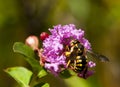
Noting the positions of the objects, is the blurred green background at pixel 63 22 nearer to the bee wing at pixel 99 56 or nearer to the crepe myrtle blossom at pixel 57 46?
the bee wing at pixel 99 56

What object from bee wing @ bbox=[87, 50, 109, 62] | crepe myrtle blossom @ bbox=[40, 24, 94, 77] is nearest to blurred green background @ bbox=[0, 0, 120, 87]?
bee wing @ bbox=[87, 50, 109, 62]

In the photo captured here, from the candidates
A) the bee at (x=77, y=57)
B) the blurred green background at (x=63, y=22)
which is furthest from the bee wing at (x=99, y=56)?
the blurred green background at (x=63, y=22)

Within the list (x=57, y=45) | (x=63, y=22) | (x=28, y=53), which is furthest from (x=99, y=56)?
(x=63, y=22)

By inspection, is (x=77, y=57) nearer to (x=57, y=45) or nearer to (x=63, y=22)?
(x=57, y=45)

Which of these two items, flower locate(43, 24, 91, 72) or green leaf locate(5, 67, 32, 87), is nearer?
flower locate(43, 24, 91, 72)

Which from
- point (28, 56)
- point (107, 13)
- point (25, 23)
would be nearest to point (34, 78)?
point (28, 56)

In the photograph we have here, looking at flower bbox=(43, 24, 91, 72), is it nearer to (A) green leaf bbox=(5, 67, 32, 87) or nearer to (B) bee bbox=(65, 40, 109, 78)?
(B) bee bbox=(65, 40, 109, 78)
